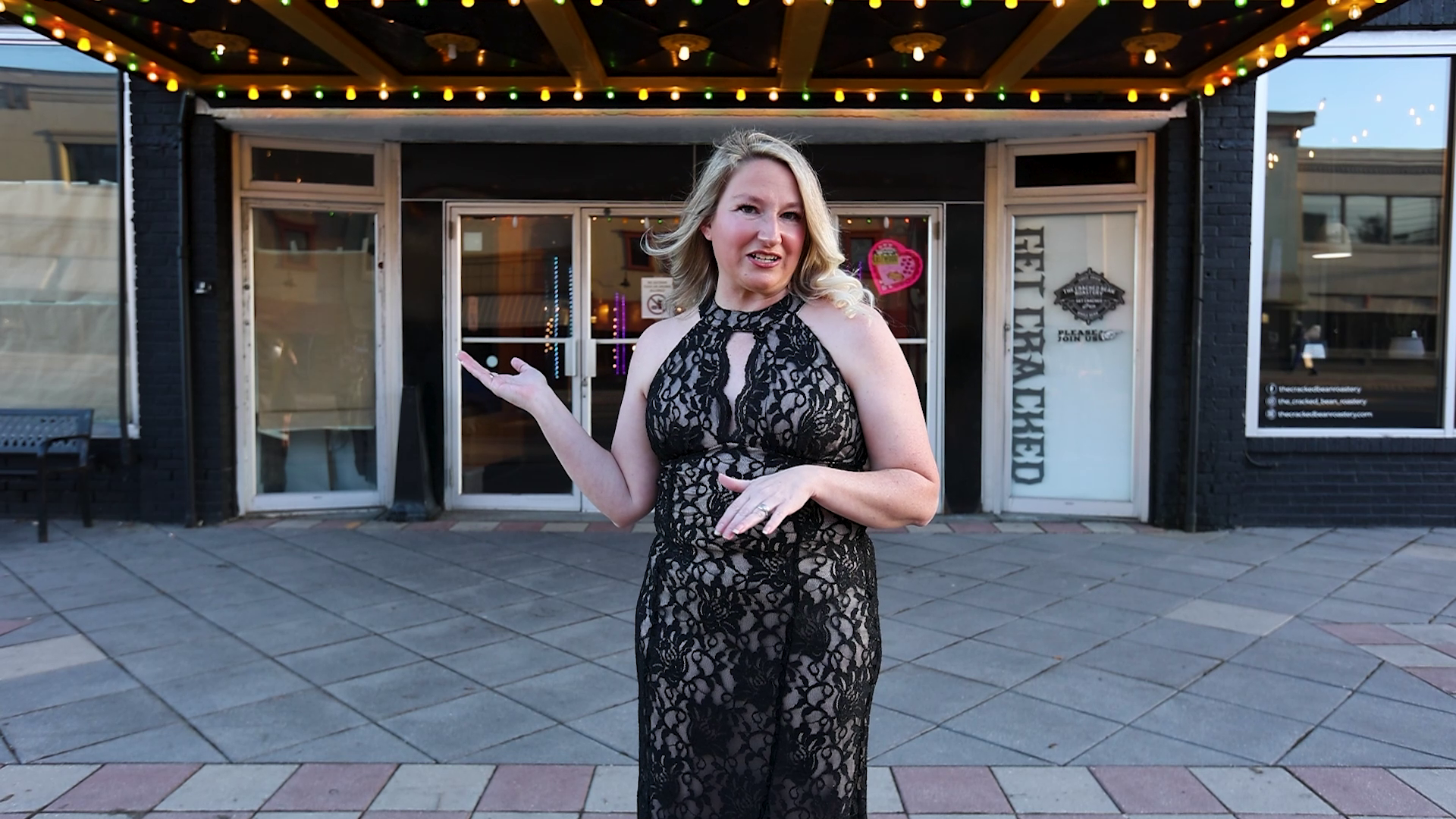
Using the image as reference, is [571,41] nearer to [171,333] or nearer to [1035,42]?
[1035,42]

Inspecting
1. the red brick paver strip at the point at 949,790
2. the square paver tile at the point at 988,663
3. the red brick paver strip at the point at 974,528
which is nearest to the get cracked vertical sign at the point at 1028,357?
the red brick paver strip at the point at 974,528

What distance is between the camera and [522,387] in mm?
2059

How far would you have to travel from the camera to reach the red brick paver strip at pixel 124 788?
3.11m

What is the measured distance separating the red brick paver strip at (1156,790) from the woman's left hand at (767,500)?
84.6 inches

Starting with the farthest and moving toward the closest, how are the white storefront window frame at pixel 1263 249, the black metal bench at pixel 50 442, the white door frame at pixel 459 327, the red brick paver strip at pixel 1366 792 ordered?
the white door frame at pixel 459 327
the white storefront window frame at pixel 1263 249
the black metal bench at pixel 50 442
the red brick paver strip at pixel 1366 792

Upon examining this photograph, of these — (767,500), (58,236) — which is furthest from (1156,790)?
(58,236)

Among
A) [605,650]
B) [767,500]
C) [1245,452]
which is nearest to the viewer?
[767,500]

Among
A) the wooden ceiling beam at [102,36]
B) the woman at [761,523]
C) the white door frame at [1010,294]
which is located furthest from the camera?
the white door frame at [1010,294]

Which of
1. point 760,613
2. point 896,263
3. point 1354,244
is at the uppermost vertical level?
point 1354,244

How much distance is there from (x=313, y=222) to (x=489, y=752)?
572 centimetres

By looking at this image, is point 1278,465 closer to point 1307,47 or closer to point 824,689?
point 1307,47

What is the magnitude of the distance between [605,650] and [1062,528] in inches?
168

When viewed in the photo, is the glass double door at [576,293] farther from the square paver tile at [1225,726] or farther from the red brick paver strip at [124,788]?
the red brick paver strip at [124,788]

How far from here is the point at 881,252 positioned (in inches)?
310
